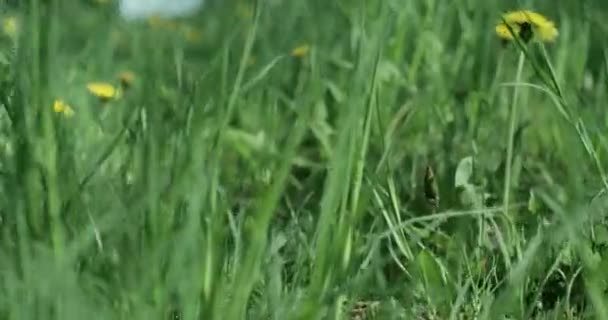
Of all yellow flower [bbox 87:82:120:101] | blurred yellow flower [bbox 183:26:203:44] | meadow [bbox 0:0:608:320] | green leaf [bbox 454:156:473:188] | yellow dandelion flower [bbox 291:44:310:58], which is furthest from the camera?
blurred yellow flower [bbox 183:26:203:44]

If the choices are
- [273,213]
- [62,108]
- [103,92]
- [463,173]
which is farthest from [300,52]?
[273,213]

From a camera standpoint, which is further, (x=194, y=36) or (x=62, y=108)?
(x=194, y=36)

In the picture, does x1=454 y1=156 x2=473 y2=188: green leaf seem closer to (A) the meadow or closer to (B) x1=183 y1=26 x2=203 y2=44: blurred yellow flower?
(A) the meadow

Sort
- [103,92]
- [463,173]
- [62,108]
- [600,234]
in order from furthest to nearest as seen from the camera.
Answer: [103,92] → [463,173] → [62,108] → [600,234]

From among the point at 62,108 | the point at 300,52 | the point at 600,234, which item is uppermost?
the point at 300,52

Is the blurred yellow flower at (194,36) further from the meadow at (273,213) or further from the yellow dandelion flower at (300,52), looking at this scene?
the meadow at (273,213)

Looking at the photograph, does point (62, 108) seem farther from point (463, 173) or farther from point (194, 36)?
point (194, 36)

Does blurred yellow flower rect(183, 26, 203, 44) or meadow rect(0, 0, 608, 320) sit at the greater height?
blurred yellow flower rect(183, 26, 203, 44)

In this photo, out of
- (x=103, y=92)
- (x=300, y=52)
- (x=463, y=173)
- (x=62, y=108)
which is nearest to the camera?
(x=62, y=108)

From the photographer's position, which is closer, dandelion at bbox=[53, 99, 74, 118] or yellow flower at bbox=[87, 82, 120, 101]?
dandelion at bbox=[53, 99, 74, 118]

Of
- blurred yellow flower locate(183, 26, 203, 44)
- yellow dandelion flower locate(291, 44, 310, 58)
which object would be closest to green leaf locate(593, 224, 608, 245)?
yellow dandelion flower locate(291, 44, 310, 58)

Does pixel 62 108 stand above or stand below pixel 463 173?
above

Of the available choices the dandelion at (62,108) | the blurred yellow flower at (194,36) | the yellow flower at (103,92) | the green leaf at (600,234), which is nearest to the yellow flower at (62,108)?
the dandelion at (62,108)

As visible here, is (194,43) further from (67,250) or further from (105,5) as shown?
(67,250)
